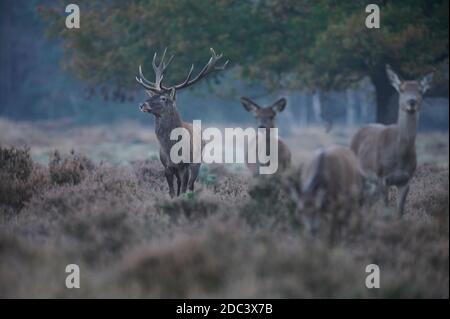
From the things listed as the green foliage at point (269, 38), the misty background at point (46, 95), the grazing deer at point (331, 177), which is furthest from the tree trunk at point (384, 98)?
the misty background at point (46, 95)

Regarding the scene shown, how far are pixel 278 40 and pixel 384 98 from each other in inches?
126

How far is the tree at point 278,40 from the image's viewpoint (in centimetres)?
1747

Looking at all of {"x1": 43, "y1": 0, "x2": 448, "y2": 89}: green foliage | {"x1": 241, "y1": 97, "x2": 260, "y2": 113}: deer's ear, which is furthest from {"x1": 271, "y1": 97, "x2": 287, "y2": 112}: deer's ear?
{"x1": 43, "y1": 0, "x2": 448, "y2": 89}: green foliage

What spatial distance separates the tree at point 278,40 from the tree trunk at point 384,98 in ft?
0.09

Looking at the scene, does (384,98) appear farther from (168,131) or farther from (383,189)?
(383,189)

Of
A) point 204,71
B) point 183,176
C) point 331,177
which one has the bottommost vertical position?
point 331,177

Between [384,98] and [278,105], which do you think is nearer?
[278,105]

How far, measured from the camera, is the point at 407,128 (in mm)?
10102

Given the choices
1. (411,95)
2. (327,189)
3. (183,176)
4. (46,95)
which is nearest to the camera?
(327,189)

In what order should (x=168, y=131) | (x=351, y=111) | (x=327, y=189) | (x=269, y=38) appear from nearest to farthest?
(x=327, y=189), (x=168, y=131), (x=269, y=38), (x=351, y=111)

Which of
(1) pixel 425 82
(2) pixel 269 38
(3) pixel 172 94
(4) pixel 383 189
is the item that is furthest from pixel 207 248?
(2) pixel 269 38

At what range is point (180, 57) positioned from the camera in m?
20.5

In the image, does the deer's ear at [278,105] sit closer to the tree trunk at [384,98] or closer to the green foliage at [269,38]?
the green foliage at [269,38]

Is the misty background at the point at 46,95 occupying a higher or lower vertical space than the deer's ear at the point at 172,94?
Answer: higher
